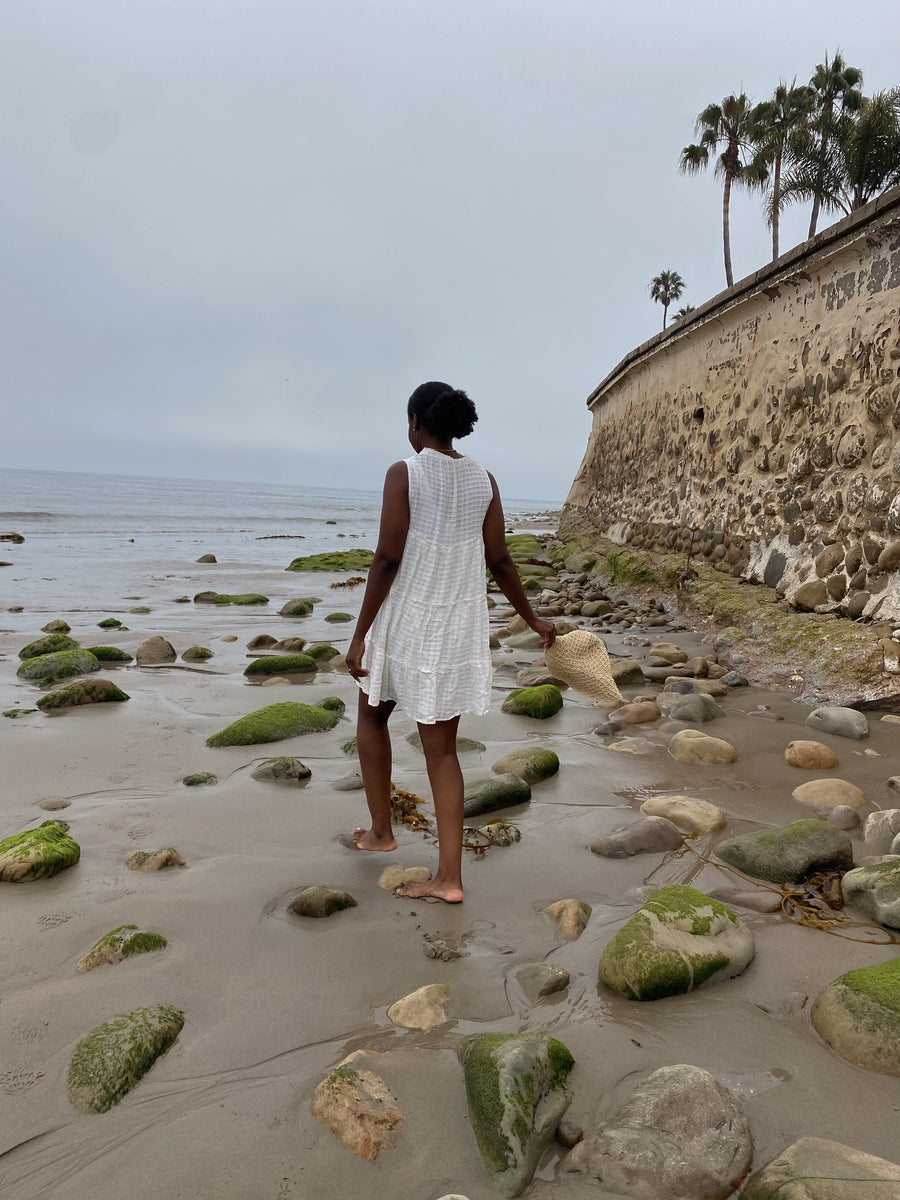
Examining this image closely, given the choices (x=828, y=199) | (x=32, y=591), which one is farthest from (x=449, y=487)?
(x=828, y=199)

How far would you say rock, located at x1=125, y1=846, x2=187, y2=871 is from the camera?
2762 millimetres

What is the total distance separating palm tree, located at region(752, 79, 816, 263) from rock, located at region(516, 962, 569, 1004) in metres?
30.1

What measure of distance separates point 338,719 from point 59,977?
272cm

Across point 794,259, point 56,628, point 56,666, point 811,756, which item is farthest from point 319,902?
point 794,259

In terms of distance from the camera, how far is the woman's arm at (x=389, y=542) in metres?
2.64

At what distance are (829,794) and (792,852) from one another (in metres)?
0.82

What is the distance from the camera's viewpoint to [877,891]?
7.66 feet

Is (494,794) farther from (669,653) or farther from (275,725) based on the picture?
(669,653)

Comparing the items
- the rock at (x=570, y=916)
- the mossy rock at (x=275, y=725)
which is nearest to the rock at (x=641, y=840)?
the rock at (x=570, y=916)

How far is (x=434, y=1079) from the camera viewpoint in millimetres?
1730

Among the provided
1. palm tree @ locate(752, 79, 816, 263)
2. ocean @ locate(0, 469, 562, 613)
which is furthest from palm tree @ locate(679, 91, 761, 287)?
ocean @ locate(0, 469, 562, 613)

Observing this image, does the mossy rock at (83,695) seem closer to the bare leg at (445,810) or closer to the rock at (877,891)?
the bare leg at (445,810)

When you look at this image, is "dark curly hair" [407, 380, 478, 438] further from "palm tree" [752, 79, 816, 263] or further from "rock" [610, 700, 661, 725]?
"palm tree" [752, 79, 816, 263]

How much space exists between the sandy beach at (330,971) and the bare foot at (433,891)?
0.06 m
